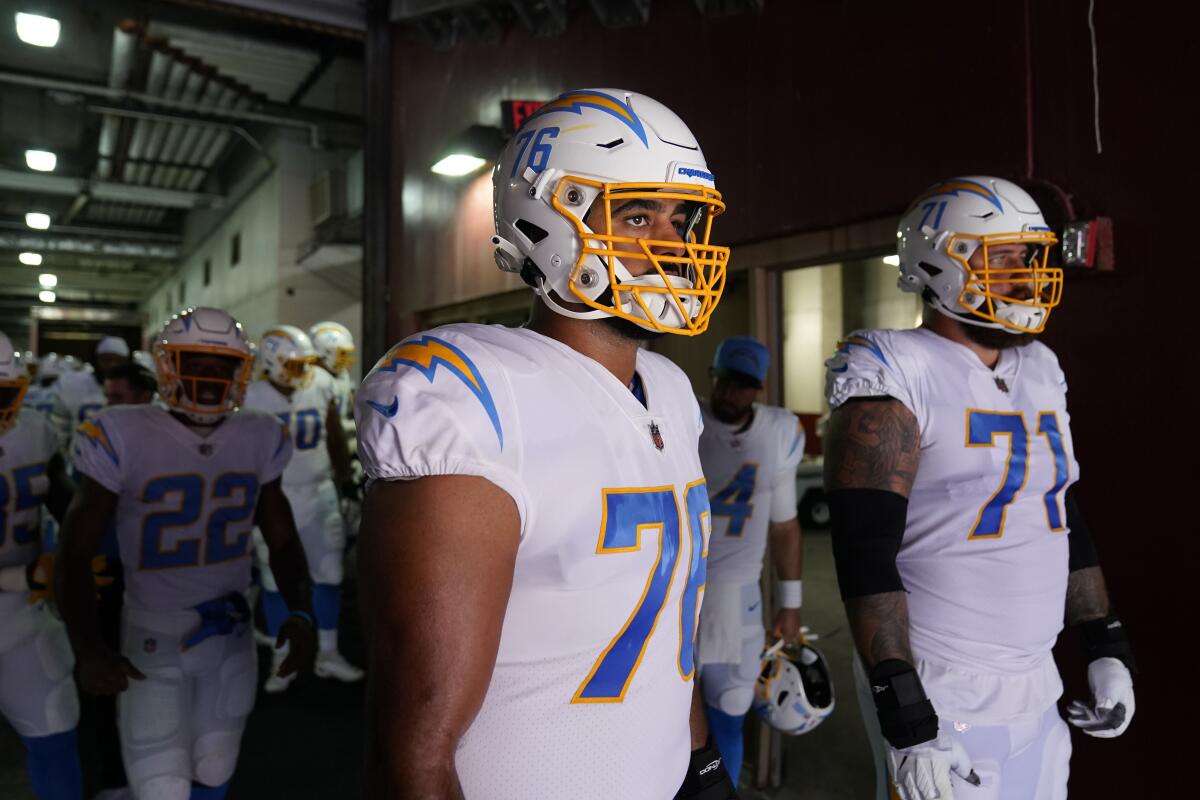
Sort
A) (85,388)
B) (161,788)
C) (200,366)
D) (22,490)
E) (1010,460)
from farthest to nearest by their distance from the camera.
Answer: (85,388) → (22,490) → (200,366) → (161,788) → (1010,460)

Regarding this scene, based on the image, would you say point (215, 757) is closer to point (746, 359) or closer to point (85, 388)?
point (746, 359)

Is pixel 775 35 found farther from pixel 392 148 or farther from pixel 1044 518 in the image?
pixel 392 148

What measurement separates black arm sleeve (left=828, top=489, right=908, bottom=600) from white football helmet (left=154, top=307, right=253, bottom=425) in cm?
232

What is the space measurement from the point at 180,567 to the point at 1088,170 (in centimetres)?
358

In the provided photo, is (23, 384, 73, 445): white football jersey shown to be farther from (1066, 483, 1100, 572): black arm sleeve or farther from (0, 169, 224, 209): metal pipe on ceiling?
(1066, 483, 1100, 572): black arm sleeve

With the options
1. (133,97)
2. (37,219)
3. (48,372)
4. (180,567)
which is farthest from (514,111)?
(37,219)

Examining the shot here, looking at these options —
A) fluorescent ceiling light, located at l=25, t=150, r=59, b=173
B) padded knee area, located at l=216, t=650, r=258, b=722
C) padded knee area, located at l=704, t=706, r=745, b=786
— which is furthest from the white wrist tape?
fluorescent ceiling light, located at l=25, t=150, r=59, b=173

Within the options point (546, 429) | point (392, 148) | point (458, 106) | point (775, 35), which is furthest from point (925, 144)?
point (392, 148)

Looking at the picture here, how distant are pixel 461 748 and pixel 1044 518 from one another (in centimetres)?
182

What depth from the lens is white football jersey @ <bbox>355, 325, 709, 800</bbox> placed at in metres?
1.24

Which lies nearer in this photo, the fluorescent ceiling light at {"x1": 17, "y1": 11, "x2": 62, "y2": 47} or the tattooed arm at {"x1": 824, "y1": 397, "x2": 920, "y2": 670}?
the tattooed arm at {"x1": 824, "y1": 397, "x2": 920, "y2": 670}

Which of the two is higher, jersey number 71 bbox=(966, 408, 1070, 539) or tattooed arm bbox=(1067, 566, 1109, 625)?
jersey number 71 bbox=(966, 408, 1070, 539)

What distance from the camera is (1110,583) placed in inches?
123

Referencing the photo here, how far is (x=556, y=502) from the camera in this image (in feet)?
4.27
